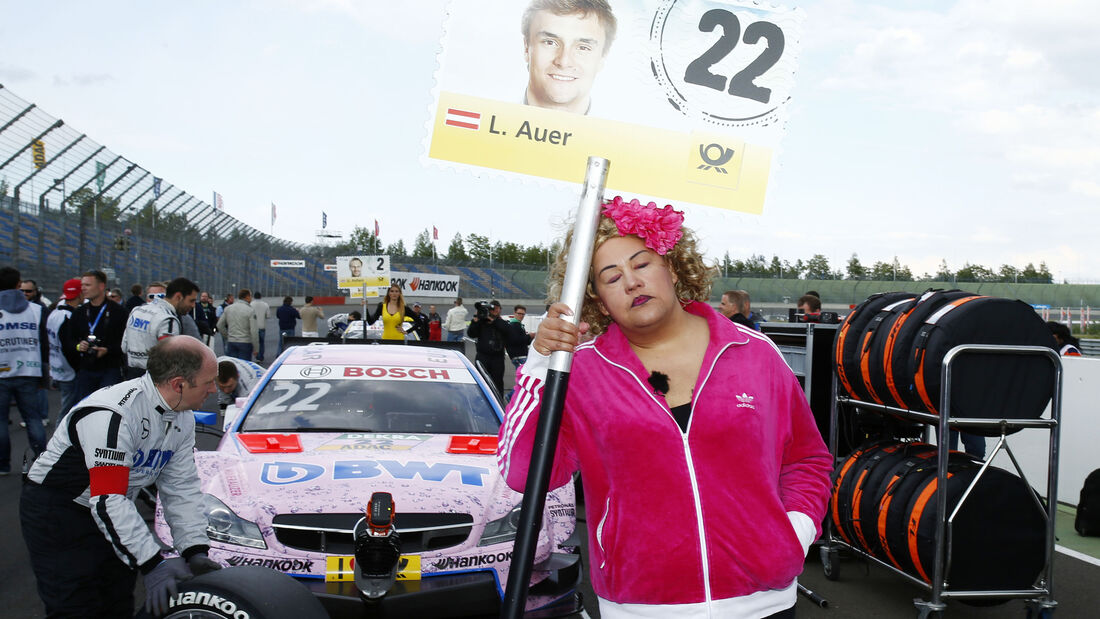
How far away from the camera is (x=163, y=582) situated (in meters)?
2.83

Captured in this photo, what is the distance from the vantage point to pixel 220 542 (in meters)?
3.95

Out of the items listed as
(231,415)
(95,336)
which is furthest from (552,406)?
(95,336)

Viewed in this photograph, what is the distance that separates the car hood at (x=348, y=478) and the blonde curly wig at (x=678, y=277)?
83.8 inches

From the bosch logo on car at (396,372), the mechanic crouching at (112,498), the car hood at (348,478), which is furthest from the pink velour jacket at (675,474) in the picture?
the bosch logo on car at (396,372)

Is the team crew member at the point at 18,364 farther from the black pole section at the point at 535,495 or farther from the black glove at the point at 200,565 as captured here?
the black pole section at the point at 535,495

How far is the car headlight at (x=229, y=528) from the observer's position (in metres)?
3.95

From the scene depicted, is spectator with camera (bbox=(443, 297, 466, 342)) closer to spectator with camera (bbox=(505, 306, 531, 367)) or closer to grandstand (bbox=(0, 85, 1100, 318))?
spectator with camera (bbox=(505, 306, 531, 367))

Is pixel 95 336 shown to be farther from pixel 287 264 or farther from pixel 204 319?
pixel 287 264

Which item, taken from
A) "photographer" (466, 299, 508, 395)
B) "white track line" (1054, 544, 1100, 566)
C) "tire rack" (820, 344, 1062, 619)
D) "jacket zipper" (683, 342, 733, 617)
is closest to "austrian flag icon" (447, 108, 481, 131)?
"jacket zipper" (683, 342, 733, 617)

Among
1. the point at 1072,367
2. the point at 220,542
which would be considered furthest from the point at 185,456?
the point at 1072,367

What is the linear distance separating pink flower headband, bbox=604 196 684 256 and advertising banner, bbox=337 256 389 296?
13659mm

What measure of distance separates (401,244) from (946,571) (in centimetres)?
9425

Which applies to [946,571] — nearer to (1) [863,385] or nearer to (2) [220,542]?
(1) [863,385]

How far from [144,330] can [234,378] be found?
137 centimetres
